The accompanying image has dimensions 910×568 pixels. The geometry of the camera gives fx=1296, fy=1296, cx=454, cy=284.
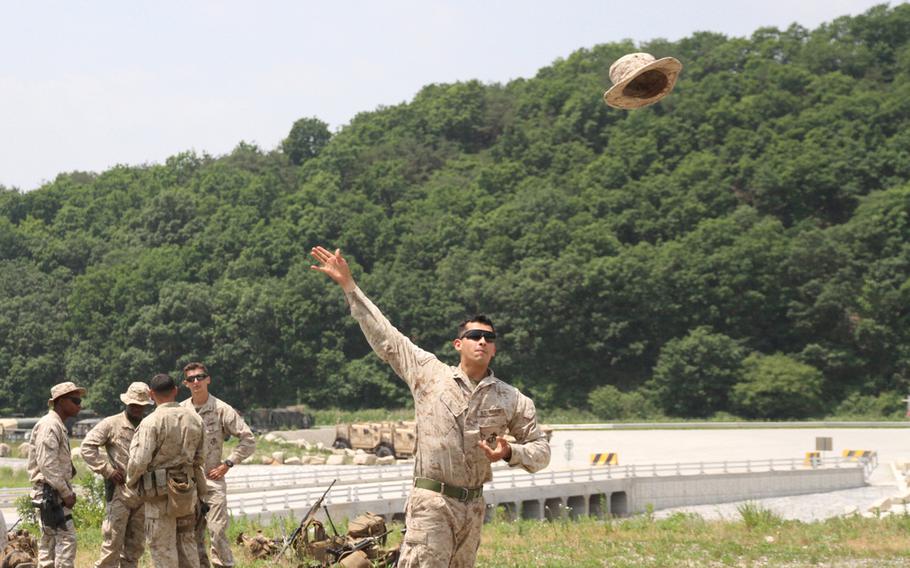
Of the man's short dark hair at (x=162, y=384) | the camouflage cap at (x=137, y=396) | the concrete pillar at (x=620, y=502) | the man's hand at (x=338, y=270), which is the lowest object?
the concrete pillar at (x=620, y=502)

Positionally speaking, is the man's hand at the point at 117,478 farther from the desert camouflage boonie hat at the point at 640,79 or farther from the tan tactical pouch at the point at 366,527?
the desert camouflage boonie hat at the point at 640,79

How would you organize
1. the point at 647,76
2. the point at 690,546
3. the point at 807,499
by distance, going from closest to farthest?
the point at 647,76 → the point at 690,546 → the point at 807,499

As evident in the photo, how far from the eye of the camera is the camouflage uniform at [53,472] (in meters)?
10.9

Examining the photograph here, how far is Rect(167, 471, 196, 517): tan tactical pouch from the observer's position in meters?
9.79

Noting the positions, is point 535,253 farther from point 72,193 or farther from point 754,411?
point 72,193

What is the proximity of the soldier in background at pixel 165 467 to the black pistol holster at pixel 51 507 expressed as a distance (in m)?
1.34

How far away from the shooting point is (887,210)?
3073 inches

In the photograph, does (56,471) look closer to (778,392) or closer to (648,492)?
(648,492)

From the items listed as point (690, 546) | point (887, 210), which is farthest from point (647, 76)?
point (887, 210)

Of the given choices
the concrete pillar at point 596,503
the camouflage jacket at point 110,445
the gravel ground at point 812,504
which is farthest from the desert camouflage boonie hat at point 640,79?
the concrete pillar at point 596,503

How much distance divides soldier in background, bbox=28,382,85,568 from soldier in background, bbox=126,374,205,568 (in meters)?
1.23

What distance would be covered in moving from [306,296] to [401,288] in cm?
591

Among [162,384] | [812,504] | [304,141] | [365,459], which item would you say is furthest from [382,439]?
[304,141]

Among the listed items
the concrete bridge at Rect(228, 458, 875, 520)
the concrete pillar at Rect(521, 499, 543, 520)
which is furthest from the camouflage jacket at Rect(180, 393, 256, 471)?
the concrete pillar at Rect(521, 499, 543, 520)
